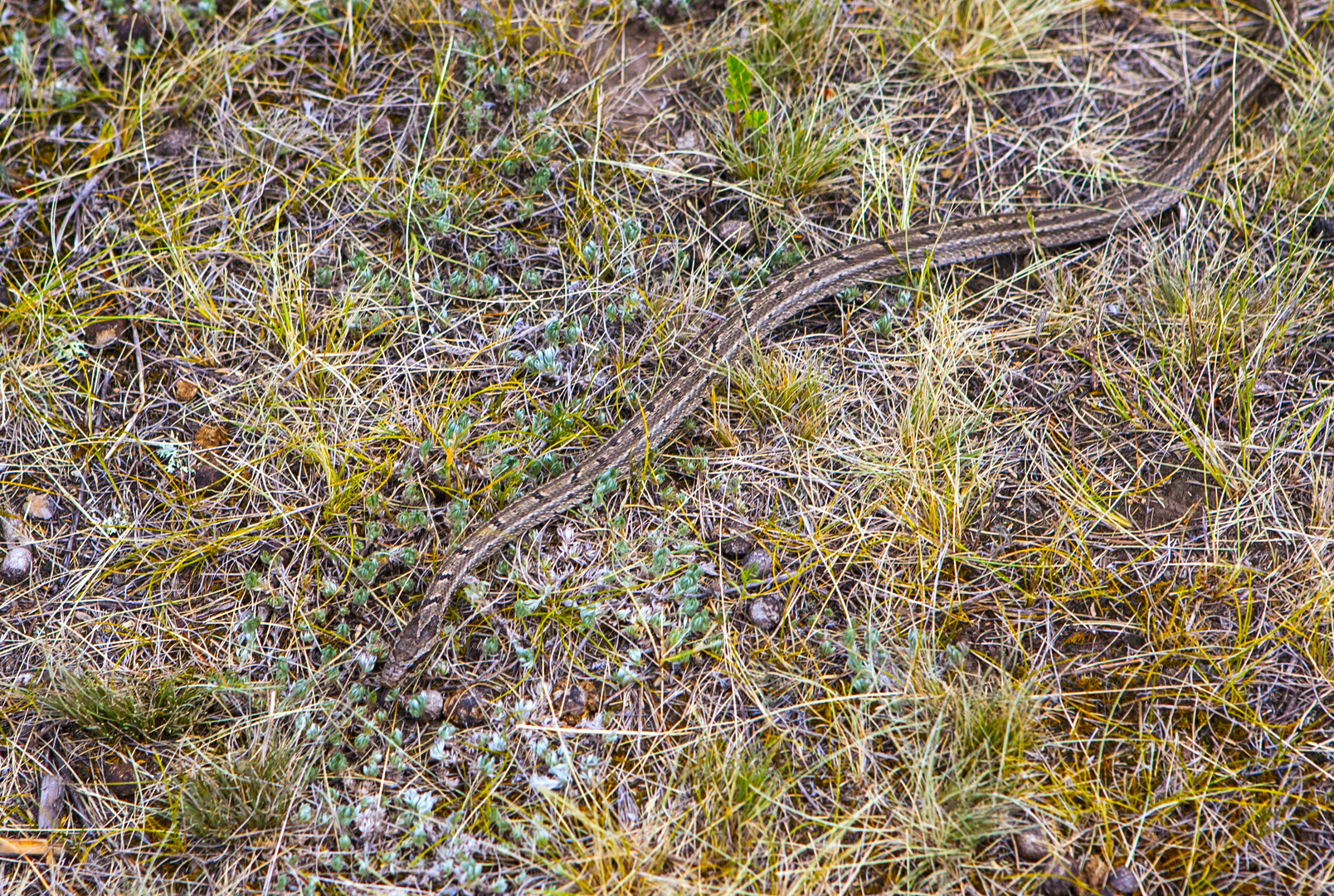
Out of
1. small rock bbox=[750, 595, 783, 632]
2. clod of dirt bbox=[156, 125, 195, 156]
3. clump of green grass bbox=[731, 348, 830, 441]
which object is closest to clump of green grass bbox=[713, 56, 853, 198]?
clump of green grass bbox=[731, 348, 830, 441]

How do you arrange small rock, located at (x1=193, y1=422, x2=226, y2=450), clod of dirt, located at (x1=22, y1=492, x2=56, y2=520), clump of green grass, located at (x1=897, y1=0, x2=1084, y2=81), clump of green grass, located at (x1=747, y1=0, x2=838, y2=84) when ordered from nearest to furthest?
clod of dirt, located at (x1=22, y1=492, x2=56, y2=520)
small rock, located at (x1=193, y1=422, x2=226, y2=450)
clump of green grass, located at (x1=747, y1=0, x2=838, y2=84)
clump of green grass, located at (x1=897, y1=0, x2=1084, y2=81)

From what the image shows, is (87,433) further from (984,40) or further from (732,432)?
(984,40)

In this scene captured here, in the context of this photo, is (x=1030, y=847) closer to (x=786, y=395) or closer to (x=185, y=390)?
(x=786, y=395)

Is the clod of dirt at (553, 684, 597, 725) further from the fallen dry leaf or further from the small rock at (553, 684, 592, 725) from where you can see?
the fallen dry leaf

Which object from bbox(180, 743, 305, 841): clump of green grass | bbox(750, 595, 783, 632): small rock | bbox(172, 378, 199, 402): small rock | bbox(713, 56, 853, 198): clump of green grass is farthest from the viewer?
bbox(713, 56, 853, 198): clump of green grass

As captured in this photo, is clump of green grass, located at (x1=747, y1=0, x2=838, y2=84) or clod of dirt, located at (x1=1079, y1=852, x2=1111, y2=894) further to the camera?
clump of green grass, located at (x1=747, y1=0, x2=838, y2=84)

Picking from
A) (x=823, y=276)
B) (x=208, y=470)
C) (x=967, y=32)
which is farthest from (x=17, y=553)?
(x=967, y=32)
